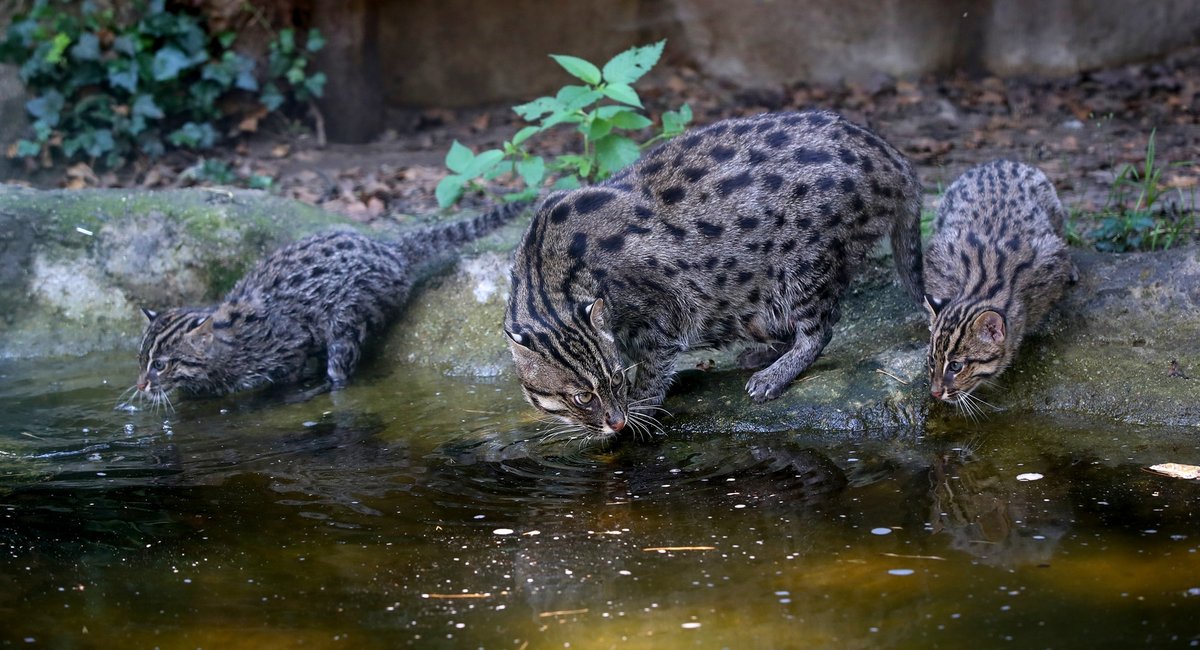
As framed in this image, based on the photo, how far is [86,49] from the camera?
12156mm

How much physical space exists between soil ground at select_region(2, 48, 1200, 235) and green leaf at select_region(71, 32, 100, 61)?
42.0 inches

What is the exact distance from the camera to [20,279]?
8.74 m

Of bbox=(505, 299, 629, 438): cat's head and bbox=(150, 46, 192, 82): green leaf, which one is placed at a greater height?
bbox=(150, 46, 192, 82): green leaf

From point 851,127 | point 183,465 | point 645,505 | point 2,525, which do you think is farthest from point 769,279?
point 2,525

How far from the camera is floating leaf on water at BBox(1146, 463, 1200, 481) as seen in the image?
17.8ft

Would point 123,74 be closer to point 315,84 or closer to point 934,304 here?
point 315,84

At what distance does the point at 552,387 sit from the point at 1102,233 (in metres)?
4.01

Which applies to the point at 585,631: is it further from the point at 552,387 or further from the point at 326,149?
the point at 326,149

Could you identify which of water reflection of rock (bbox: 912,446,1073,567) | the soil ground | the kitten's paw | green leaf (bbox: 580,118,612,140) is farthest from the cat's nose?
the soil ground

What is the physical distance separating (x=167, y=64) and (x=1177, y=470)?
9994 mm

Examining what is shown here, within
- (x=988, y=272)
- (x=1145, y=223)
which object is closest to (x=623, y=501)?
(x=988, y=272)

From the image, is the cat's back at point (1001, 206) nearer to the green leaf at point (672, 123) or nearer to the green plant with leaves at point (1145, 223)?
the green plant with leaves at point (1145, 223)

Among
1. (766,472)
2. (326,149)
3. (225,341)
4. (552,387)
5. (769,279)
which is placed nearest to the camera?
(766,472)

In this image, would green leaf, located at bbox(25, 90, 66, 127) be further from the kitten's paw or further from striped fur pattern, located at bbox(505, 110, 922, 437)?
the kitten's paw
